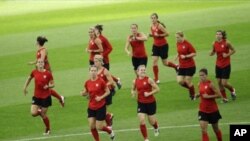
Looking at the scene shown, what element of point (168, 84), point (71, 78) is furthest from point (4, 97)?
point (168, 84)

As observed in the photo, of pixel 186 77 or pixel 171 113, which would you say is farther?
pixel 186 77

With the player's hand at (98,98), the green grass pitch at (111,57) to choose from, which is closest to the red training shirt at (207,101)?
the green grass pitch at (111,57)

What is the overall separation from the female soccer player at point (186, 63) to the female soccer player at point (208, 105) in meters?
5.64

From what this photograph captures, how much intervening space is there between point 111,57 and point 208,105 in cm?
1442

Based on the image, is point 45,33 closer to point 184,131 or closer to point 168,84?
point 168,84

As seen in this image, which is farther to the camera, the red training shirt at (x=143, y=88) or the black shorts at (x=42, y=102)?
the black shorts at (x=42, y=102)

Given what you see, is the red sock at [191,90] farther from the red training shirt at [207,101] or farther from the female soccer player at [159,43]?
the red training shirt at [207,101]

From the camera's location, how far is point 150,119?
2102cm

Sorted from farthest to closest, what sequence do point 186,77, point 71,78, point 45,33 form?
point 45,33
point 71,78
point 186,77

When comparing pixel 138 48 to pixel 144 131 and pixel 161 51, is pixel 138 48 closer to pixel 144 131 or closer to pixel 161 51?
pixel 161 51

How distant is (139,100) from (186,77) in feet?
→ 16.9

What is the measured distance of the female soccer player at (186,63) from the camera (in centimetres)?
2558

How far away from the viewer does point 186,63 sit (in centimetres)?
2581

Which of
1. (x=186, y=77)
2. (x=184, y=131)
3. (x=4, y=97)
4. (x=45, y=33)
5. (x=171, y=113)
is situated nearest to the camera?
(x=184, y=131)
